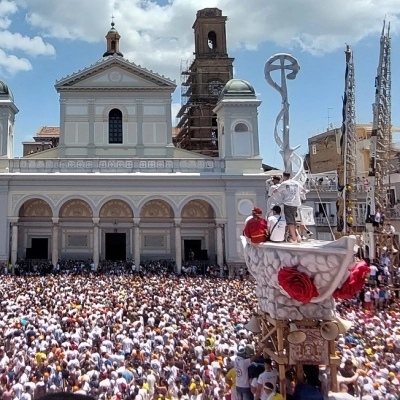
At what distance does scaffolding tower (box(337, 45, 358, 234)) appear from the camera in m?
25.1

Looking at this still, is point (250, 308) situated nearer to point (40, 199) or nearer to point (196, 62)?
point (40, 199)

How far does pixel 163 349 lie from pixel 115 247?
2108 centimetres

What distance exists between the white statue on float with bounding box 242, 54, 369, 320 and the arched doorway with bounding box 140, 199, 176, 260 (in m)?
24.5

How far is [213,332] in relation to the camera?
12281mm

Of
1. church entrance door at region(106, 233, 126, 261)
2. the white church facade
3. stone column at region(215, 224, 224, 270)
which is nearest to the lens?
the white church facade

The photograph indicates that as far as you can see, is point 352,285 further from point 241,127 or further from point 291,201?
point 241,127

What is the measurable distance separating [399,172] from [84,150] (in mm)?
23135

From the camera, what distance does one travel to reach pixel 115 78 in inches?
1310

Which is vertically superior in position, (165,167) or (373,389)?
(165,167)

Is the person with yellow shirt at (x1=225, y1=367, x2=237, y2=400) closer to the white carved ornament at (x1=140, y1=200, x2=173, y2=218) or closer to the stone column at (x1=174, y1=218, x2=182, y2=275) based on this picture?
the stone column at (x1=174, y1=218, x2=182, y2=275)

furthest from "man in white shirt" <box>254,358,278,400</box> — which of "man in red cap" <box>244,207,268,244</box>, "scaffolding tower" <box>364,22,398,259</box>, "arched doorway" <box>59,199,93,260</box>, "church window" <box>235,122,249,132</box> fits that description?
"church window" <box>235,122,249,132</box>

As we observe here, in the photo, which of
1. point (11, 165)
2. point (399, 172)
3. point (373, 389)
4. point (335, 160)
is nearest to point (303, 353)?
point (373, 389)

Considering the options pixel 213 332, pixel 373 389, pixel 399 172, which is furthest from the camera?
pixel 399 172

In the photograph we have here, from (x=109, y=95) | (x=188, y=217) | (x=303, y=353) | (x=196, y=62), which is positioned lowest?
(x=303, y=353)
